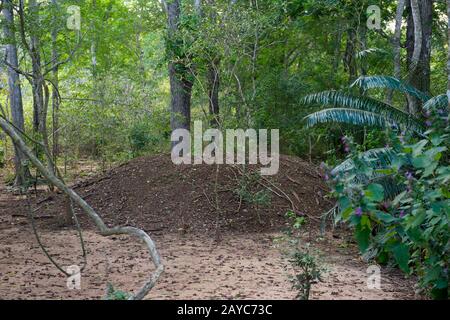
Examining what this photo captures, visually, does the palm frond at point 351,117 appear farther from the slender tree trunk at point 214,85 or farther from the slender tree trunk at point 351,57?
the slender tree trunk at point 351,57

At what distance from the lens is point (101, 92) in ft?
43.1

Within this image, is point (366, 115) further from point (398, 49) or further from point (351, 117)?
point (398, 49)

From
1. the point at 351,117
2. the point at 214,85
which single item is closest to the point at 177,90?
the point at 214,85

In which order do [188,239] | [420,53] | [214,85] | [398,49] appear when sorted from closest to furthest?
[188,239], [214,85], [420,53], [398,49]

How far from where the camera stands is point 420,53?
9477 millimetres

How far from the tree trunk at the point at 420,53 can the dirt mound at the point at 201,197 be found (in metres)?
2.28

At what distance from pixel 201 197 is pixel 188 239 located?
4.15 ft

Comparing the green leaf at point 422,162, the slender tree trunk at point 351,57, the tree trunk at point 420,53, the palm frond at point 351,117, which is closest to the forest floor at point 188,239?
the palm frond at point 351,117

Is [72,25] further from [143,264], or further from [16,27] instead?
[143,264]

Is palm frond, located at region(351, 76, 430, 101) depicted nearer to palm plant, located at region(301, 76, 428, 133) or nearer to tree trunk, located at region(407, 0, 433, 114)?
palm plant, located at region(301, 76, 428, 133)

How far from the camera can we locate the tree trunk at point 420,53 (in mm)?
8991

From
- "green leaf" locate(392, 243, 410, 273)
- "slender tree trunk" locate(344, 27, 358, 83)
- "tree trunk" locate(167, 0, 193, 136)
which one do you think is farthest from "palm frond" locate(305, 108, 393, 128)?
"slender tree trunk" locate(344, 27, 358, 83)

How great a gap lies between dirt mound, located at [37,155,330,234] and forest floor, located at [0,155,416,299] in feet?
0.06
